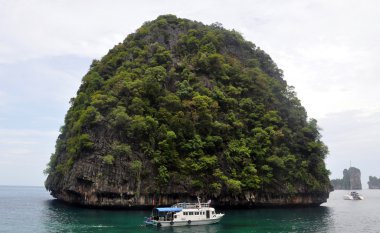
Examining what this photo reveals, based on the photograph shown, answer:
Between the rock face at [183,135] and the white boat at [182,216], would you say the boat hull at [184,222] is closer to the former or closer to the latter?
the white boat at [182,216]

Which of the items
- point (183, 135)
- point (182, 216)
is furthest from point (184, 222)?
point (183, 135)

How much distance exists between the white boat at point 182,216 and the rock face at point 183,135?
11.8 metres

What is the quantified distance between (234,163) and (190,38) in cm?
3211

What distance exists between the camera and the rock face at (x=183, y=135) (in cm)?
5428

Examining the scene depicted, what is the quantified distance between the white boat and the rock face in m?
11.8

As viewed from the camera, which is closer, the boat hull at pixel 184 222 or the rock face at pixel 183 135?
the boat hull at pixel 184 222

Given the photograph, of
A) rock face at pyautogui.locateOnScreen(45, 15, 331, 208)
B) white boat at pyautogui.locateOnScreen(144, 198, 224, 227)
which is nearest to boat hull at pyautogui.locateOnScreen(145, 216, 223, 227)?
white boat at pyautogui.locateOnScreen(144, 198, 224, 227)

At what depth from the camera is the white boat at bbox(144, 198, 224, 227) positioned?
132 ft

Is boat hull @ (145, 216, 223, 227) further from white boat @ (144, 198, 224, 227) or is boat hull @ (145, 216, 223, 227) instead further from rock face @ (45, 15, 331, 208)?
rock face @ (45, 15, 331, 208)

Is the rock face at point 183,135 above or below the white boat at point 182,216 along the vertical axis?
above

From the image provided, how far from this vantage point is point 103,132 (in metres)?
57.1

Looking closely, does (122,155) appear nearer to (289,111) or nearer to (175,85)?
(175,85)

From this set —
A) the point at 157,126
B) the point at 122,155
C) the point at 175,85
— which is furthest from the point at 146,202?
the point at 175,85

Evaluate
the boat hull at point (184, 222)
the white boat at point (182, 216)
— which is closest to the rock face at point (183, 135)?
the white boat at point (182, 216)
